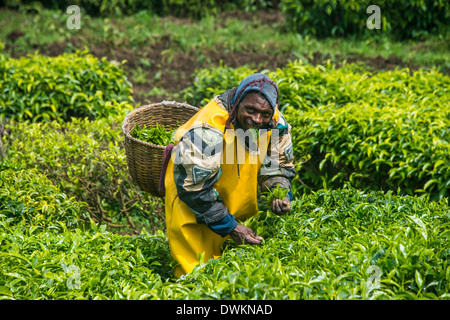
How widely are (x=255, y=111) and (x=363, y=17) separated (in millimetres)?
6364

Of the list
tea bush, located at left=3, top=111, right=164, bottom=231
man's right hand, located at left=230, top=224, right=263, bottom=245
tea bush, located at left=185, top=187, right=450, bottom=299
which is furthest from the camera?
tea bush, located at left=3, top=111, right=164, bottom=231

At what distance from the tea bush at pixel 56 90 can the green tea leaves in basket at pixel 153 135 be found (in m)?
2.05

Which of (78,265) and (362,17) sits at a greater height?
(362,17)

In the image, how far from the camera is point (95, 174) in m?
4.67

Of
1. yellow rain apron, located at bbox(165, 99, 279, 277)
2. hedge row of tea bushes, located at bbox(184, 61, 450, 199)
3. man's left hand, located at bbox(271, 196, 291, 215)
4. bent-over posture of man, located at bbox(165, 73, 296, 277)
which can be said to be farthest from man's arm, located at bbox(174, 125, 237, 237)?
hedge row of tea bushes, located at bbox(184, 61, 450, 199)

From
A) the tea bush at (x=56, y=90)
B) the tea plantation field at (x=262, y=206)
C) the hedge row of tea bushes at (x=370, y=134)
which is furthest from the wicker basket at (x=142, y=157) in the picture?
the tea bush at (x=56, y=90)

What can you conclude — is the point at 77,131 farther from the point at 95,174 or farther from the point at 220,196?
the point at 220,196

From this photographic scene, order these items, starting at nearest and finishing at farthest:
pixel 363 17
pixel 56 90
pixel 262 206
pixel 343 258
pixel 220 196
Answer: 1. pixel 343 258
2. pixel 220 196
3. pixel 262 206
4. pixel 56 90
5. pixel 363 17

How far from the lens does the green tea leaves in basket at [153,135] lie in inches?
149

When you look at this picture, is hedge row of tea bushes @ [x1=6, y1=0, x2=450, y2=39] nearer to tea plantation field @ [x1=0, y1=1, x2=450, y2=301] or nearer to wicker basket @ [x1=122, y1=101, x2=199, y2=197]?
tea plantation field @ [x1=0, y1=1, x2=450, y2=301]

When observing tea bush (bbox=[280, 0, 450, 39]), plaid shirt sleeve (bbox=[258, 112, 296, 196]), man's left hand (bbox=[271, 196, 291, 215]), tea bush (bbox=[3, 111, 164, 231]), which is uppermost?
tea bush (bbox=[280, 0, 450, 39])

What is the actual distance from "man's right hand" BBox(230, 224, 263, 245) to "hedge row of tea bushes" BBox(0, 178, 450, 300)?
78mm

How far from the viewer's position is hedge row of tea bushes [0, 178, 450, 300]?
2.42 meters

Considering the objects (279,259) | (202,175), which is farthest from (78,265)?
(279,259)
